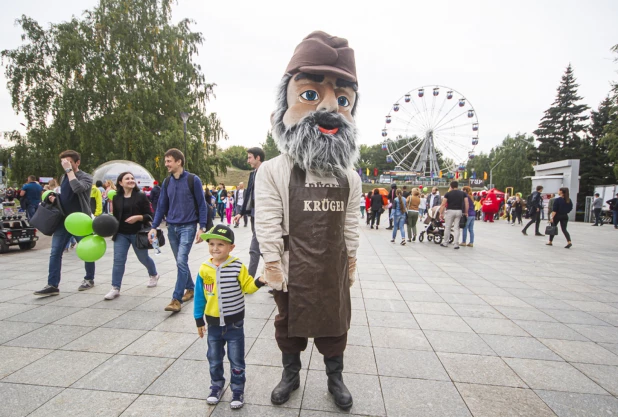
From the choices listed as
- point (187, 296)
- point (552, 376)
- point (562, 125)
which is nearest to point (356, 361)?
point (552, 376)

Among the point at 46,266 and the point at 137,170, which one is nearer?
the point at 46,266

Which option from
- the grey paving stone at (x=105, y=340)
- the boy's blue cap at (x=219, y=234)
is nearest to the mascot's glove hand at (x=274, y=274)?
the boy's blue cap at (x=219, y=234)

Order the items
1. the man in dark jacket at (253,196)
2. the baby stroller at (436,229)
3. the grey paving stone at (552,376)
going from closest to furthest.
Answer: the grey paving stone at (552,376)
the man in dark jacket at (253,196)
the baby stroller at (436,229)

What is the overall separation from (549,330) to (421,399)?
2.25 meters

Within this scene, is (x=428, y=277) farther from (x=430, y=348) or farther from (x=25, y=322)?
(x=25, y=322)

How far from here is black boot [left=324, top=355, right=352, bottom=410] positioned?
2172 millimetres

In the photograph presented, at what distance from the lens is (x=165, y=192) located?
4.17 metres

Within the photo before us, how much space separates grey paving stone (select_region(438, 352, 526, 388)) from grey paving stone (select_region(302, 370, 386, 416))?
2.26 ft

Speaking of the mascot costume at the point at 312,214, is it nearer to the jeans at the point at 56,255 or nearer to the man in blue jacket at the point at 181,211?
the man in blue jacket at the point at 181,211

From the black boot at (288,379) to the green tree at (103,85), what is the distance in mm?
18804

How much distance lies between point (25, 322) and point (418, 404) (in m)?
3.94

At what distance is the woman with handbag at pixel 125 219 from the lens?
439 centimetres

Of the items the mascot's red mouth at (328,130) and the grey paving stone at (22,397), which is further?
the mascot's red mouth at (328,130)

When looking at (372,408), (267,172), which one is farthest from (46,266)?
(372,408)
